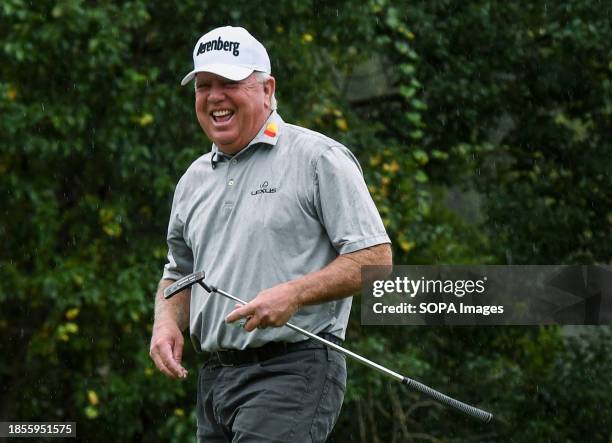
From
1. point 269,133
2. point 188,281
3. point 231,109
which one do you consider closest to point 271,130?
point 269,133

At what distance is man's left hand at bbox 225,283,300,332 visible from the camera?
3.53 meters

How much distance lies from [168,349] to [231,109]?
0.75 metres

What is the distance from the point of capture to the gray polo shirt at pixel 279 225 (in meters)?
3.74

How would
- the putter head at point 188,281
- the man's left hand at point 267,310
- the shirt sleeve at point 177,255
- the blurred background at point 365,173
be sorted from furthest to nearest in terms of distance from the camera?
the blurred background at point 365,173 → the shirt sleeve at point 177,255 → the putter head at point 188,281 → the man's left hand at point 267,310

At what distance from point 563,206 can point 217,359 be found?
7.82 metres

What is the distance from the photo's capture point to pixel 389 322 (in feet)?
33.6

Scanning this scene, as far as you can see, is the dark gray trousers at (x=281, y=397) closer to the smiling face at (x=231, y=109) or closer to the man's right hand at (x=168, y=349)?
the man's right hand at (x=168, y=349)

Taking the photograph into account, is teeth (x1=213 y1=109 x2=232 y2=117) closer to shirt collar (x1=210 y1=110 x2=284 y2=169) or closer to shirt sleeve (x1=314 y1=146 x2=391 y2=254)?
shirt collar (x1=210 y1=110 x2=284 y2=169)

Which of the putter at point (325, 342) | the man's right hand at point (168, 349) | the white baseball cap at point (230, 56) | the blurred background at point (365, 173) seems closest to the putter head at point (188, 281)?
the putter at point (325, 342)

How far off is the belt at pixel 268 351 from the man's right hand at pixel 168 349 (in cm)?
17

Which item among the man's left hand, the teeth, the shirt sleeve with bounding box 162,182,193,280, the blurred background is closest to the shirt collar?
the teeth

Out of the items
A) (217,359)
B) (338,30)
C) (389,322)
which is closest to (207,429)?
(217,359)

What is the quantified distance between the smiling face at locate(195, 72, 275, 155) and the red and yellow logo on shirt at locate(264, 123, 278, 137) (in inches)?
1.1

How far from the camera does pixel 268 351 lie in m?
3.77
